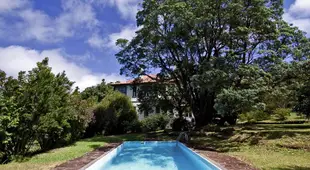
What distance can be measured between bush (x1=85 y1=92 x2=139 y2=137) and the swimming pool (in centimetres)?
672

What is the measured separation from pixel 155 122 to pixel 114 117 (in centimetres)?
603

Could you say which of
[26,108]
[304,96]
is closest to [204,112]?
[304,96]

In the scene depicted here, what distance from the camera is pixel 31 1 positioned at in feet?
43.0

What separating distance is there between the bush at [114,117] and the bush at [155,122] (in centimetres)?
135

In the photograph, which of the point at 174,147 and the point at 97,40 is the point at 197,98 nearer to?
the point at 174,147

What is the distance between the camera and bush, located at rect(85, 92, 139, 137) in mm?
24078

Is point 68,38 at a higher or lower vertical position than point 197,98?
higher

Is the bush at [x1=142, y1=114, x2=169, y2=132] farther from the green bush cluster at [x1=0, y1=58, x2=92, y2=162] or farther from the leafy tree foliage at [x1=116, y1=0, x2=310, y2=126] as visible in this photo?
the green bush cluster at [x1=0, y1=58, x2=92, y2=162]

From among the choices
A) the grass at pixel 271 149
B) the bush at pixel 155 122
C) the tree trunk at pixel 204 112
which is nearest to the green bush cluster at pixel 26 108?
the grass at pixel 271 149

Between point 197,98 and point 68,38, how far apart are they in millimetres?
13268

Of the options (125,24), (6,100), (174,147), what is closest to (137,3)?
(125,24)

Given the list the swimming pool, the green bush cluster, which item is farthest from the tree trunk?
the green bush cluster

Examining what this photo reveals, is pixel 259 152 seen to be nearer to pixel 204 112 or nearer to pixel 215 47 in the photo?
pixel 204 112

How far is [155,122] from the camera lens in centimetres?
2866
